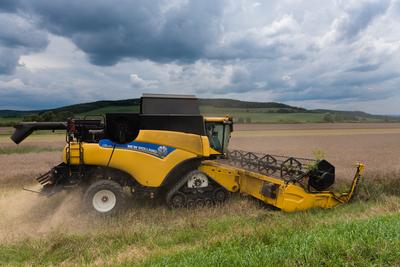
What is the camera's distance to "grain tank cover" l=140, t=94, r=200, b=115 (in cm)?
838

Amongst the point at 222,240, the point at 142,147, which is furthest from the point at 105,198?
the point at 222,240

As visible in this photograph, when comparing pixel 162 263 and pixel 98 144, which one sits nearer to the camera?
pixel 162 263

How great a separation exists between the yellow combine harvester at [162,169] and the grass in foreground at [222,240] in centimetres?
37

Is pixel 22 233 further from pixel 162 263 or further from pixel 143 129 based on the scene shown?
pixel 162 263

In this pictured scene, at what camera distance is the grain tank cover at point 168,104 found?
8.38 metres

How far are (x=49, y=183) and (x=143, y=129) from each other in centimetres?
268

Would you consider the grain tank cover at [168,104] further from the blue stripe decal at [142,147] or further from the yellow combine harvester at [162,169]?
the blue stripe decal at [142,147]

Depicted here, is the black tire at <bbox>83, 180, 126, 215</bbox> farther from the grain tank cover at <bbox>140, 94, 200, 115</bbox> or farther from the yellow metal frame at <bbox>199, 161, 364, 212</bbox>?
the yellow metal frame at <bbox>199, 161, 364, 212</bbox>

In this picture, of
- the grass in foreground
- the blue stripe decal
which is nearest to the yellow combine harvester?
the blue stripe decal

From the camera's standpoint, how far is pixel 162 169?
8.27m

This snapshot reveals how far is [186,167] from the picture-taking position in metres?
8.61

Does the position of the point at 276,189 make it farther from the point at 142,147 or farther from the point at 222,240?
the point at 222,240

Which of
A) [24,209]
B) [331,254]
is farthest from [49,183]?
[331,254]

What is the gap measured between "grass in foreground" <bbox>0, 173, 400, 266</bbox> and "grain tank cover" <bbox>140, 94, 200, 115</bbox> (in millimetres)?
2352
